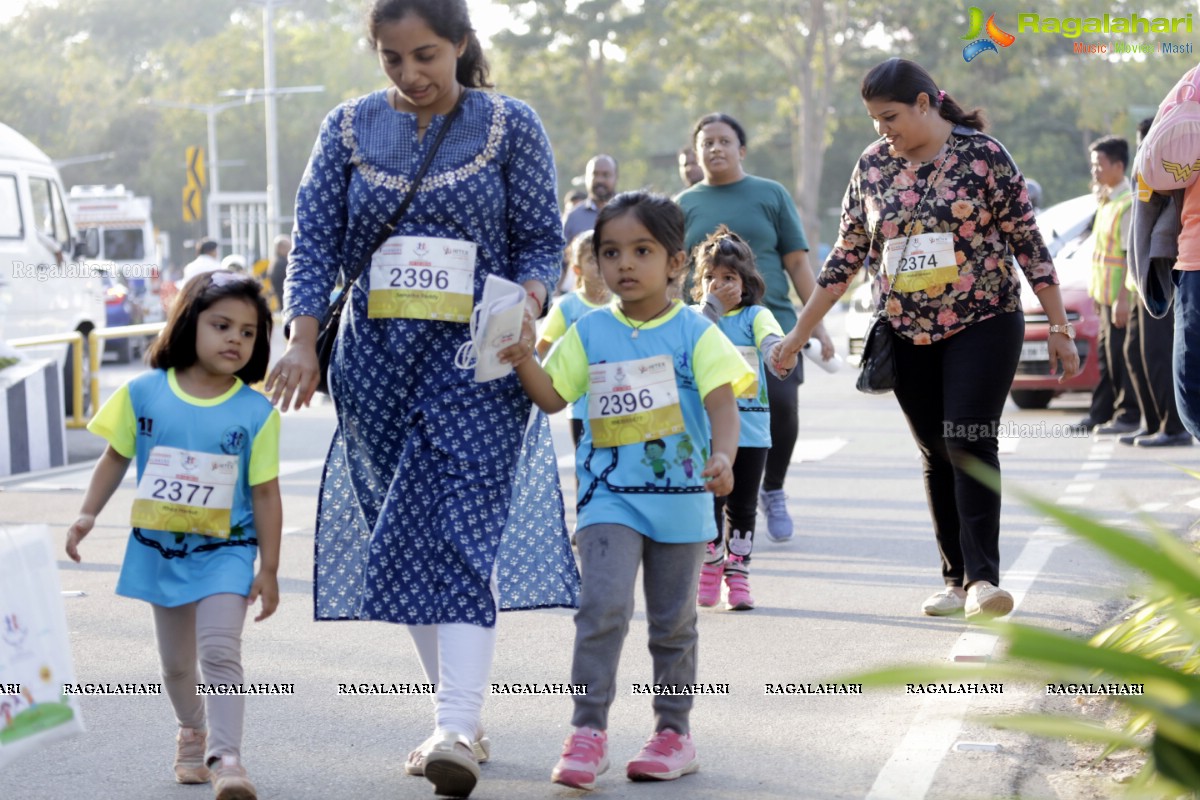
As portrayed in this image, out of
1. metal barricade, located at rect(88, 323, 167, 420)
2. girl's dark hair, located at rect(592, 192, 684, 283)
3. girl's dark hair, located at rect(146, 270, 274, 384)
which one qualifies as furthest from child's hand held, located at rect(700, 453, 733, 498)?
metal barricade, located at rect(88, 323, 167, 420)

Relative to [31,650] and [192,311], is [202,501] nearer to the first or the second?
[192,311]

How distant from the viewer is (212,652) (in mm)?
4129

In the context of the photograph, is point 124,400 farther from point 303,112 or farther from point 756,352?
point 303,112

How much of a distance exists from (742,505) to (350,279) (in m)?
2.93

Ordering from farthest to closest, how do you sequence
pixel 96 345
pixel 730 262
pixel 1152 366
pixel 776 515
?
pixel 96 345
pixel 1152 366
pixel 776 515
pixel 730 262

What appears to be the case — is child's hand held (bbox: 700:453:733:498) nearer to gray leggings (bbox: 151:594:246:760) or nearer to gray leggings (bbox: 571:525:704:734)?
gray leggings (bbox: 571:525:704:734)

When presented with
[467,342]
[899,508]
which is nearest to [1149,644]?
[467,342]

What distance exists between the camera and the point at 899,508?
986 centimetres

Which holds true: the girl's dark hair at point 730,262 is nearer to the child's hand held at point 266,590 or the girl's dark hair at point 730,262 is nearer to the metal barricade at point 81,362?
the child's hand held at point 266,590

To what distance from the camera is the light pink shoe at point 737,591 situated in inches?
269

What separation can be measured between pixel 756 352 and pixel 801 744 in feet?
7.85

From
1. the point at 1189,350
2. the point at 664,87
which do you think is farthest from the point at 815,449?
the point at 664,87

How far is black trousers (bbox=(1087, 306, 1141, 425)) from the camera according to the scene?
12852 mm

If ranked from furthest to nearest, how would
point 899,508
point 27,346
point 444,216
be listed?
point 27,346 < point 899,508 < point 444,216
